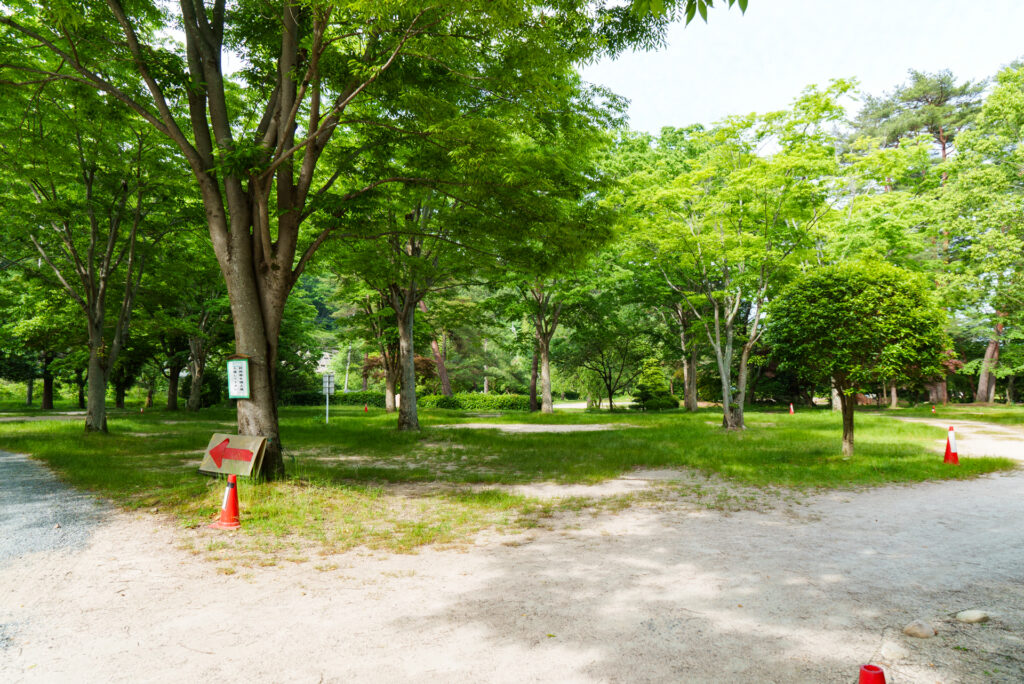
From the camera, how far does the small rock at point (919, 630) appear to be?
11.2 ft

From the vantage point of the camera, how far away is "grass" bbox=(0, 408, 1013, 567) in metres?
6.31

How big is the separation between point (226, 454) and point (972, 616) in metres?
8.80

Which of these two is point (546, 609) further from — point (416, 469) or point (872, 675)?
point (416, 469)

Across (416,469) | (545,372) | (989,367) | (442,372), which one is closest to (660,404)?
(545,372)

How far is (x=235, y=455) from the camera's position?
7.93 m

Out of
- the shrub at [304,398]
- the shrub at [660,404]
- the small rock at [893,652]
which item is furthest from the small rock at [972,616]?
the shrub at [304,398]

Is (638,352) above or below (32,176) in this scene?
below

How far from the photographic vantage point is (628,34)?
7531 millimetres

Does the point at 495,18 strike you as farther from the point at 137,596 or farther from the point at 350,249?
the point at 350,249

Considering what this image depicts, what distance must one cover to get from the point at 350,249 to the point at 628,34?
9.09 m

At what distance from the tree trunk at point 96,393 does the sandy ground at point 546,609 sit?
427 inches

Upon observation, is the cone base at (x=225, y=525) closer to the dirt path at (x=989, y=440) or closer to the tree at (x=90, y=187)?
the tree at (x=90, y=187)

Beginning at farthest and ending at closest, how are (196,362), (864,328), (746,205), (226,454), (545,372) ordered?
1. (196,362)
2. (545,372)
3. (746,205)
4. (864,328)
5. (226,454)

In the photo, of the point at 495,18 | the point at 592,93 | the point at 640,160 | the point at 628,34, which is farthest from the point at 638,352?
the point at 495,18
